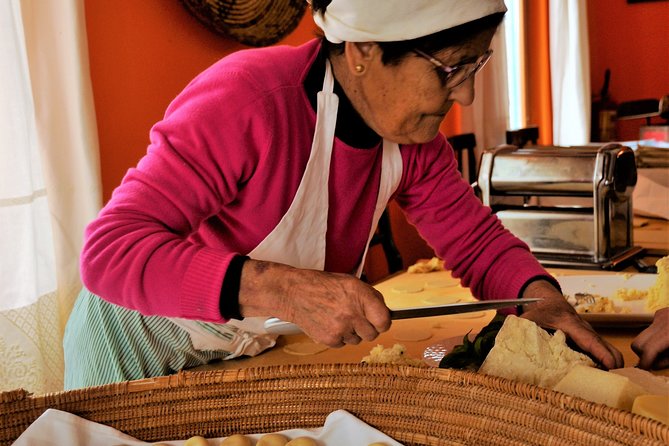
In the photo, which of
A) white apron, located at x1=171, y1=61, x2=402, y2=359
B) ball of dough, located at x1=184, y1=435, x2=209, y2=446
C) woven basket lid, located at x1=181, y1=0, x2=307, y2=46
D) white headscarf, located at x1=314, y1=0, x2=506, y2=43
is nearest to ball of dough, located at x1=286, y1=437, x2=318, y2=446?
ball of dough, located at x1=184, y1=435, x2=209, y2=446

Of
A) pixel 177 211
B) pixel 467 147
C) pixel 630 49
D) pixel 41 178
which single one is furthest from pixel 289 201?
pixel 630 49

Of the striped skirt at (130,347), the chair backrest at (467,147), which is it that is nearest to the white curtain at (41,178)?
the striped skirt at (130,347)

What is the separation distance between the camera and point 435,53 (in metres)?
1.26

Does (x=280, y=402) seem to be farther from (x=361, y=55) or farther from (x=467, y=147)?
(x=467, y=147)

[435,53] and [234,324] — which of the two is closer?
[435,53]

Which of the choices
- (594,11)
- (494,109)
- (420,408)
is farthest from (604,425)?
(594,11)

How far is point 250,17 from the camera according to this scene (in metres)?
2.73

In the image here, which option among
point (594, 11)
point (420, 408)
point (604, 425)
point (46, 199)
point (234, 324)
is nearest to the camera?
point (604, 425)

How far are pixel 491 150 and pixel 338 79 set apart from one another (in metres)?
1.10

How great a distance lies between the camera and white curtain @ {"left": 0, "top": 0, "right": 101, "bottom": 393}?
1.88 metres

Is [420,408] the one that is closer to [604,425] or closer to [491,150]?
[604,425]

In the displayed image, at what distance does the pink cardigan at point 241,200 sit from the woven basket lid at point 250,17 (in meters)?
1.22

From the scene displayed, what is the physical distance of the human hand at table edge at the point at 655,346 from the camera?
1274mm

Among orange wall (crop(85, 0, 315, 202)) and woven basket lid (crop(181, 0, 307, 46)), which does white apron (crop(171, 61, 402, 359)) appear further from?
woven basket lid (crop(181, 0, 307, 46))
